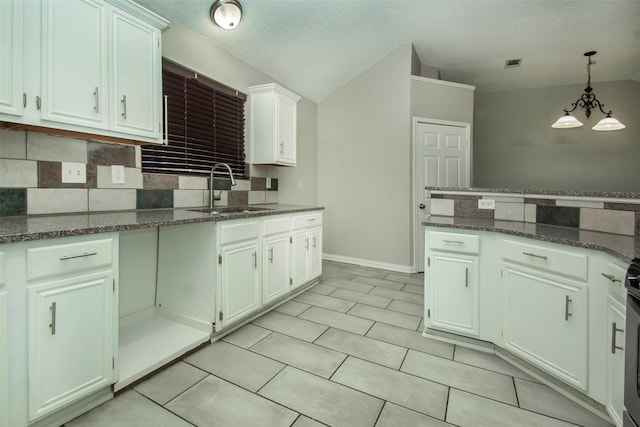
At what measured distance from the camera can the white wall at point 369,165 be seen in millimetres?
4027

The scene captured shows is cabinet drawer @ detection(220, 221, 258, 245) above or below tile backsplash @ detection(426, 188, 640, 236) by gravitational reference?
below

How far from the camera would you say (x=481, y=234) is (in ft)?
6.74

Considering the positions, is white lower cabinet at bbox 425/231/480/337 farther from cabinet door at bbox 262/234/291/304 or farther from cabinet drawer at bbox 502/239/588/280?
cabinet door at bbox 262/234/291/304

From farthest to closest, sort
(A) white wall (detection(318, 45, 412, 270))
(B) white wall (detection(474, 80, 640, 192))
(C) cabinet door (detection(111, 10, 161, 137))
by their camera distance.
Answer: (B) white wall (detection(474, 80, 640, 192)) → (A) white wall (detection(318, 45, 412, 270)) → (C) cabinet door (detection(111, 10, 161, 137))

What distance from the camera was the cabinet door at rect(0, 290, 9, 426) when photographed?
3.79 feet

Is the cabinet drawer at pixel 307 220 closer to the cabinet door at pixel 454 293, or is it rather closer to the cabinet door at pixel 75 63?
the cabinet door at pixel 454 293

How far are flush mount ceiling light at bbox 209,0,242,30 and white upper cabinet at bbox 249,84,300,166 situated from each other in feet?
2.33

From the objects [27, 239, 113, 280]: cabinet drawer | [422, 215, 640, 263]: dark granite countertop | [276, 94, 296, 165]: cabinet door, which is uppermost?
[276, 94, 296, 165]: cabinet door

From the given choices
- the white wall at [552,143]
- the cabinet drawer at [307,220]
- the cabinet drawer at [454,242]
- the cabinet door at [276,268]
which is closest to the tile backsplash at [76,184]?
the cabinet door at [276,268]

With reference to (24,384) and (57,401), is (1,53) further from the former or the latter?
(57,401)

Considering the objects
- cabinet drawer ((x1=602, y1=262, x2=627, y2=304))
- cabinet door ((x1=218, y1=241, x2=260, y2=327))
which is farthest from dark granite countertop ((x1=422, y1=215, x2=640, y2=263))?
cabinet door ((x1=218, y1=241, x2=260, y2=327))

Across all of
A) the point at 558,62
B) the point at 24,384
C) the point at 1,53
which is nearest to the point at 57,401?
the point at 24,384

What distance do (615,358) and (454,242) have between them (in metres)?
0.97

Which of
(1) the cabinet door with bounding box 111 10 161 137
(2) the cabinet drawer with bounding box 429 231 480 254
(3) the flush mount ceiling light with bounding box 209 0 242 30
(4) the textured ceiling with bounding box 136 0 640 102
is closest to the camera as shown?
(1) the cabinet door with bounding box 111 10 161 137
